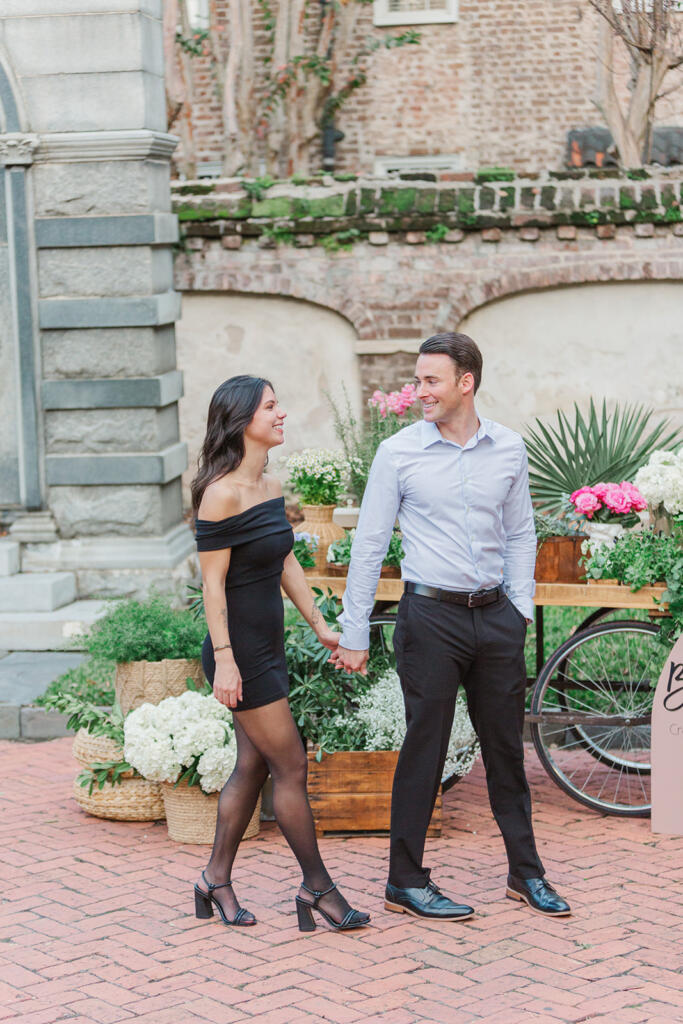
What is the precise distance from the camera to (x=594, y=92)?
653 inches

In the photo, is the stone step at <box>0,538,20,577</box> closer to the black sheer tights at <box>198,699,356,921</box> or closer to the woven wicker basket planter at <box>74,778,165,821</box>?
the woven wicker basket planter at <box>74,778,165,821</box>

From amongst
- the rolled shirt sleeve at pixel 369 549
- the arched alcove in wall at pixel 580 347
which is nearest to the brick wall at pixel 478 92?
the arched alcove in wall at pixel 580 347

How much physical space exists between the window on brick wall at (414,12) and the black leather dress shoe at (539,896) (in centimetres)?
1434

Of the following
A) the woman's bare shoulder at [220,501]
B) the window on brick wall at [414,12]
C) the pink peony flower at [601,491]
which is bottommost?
the pink peony flower at [601,491]

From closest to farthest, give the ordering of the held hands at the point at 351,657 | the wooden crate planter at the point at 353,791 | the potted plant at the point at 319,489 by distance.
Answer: the held hands at the point at 351,657, the wooden crate planter at the point at 353,791, the potted plant at the point at 319,489

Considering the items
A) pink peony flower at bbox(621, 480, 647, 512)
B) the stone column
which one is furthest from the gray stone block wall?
pink peony flower at bbox(621, 480, 647, 512)

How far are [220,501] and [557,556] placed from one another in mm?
1961

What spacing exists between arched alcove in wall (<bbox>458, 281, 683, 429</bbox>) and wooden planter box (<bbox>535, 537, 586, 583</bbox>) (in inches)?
229

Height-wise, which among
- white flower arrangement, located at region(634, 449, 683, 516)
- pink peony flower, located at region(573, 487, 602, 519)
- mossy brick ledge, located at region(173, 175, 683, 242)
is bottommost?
pink peony flower, located at region(573, 487, 602, 519)

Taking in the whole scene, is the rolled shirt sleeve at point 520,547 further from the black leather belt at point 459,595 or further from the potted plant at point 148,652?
the potted plant at point 148,652

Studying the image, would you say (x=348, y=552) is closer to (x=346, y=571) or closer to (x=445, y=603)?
(x=346, y=571)

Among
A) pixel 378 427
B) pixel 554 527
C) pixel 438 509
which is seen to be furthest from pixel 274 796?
pixel 378 427

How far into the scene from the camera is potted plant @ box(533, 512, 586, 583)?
5812mm

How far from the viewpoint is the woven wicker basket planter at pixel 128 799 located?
19.1 feet
